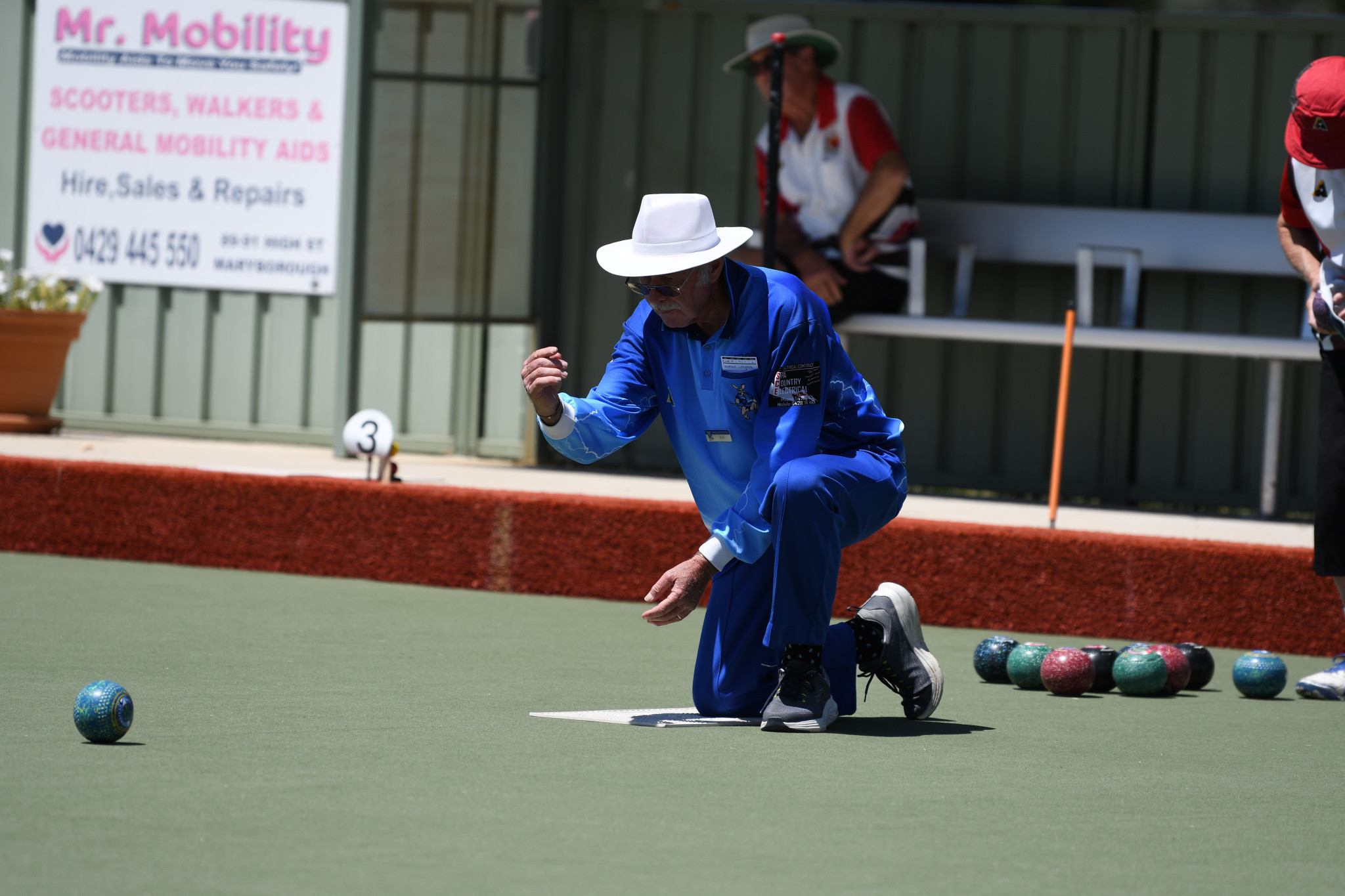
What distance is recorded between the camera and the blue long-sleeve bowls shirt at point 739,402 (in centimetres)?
358

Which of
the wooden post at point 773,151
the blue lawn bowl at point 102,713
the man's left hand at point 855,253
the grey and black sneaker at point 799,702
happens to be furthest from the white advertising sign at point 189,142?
the blue lawn bowl at point 102,713

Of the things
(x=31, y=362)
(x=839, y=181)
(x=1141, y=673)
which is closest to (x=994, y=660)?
(x=1141, y=673)

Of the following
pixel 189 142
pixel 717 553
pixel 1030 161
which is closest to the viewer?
pixel 717 553

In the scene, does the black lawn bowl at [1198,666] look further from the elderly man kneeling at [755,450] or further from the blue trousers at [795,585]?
the blue trousers at [795,585]

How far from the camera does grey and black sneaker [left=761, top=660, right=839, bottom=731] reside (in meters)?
3.53

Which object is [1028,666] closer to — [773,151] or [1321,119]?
[1321,119]

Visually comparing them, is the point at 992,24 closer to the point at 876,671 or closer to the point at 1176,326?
the point at 1176,326

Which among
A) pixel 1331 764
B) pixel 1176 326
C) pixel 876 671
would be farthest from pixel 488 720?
pixel 1176 326

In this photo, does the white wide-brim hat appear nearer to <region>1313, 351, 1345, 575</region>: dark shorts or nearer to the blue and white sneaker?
<region>1313, 351, 1345, 575</region>: dark shorts

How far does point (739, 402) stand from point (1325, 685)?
1.75 metres

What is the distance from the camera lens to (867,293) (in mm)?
7215

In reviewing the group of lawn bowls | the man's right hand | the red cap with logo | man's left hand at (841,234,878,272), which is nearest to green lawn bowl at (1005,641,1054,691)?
the group of lawn bowls

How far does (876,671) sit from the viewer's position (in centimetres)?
382

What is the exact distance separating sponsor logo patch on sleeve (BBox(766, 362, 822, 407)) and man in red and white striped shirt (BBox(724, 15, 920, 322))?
3.55 m
